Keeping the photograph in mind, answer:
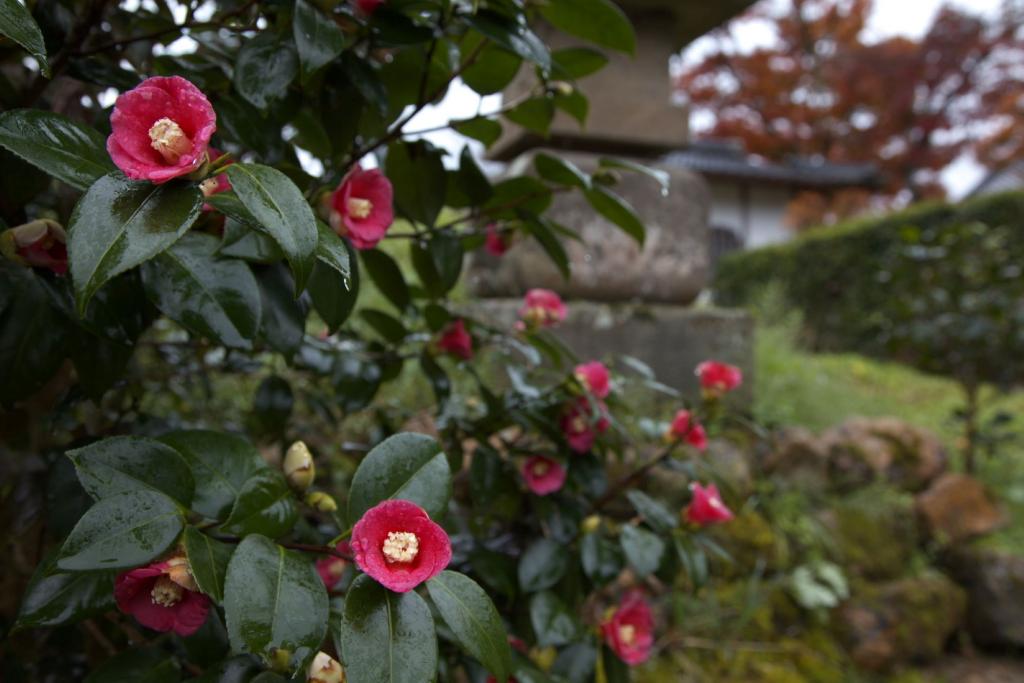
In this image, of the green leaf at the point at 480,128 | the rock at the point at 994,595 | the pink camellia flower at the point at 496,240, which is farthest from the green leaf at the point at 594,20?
the rock at the point at 994,595

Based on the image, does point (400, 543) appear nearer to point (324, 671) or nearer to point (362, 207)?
point (324, 671)

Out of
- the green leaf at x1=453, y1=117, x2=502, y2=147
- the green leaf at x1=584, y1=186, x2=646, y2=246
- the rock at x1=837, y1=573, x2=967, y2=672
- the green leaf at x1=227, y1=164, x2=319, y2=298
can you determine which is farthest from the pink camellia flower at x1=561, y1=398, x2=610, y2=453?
the rock at x1=837, y1=573, x2=967, y2=672

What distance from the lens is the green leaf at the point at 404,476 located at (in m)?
0.54

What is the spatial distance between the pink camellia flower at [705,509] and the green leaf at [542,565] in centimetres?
17

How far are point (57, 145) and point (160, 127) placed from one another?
→ 0.23 feet

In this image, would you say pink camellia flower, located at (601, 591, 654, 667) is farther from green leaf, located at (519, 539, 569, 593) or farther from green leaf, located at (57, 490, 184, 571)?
green leaf, located at (57, 490, 184, 571)

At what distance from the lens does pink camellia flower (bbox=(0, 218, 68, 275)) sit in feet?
1.73

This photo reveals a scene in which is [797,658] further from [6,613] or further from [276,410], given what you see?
[6,613]

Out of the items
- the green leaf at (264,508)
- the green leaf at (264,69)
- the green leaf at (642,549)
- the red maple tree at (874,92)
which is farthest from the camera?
the red maple tree at (874,92)

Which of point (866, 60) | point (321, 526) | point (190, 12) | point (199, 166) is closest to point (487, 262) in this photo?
point (321, 526)

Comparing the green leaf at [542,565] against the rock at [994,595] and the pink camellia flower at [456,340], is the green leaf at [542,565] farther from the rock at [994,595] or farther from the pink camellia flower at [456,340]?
the rock at [994,595]

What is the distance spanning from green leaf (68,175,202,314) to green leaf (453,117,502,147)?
0.43 meters

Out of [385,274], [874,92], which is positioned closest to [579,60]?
[385,274]

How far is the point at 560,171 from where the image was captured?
853 mm
